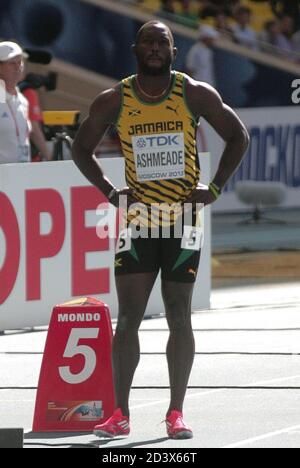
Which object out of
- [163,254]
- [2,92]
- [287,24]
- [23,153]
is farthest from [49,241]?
[287,24]

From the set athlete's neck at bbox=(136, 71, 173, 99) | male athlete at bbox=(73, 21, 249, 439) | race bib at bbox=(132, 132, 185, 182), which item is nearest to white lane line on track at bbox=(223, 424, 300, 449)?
male athlete at bbox=(73, 21, 249, 439)

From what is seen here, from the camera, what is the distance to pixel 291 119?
21.4 meters

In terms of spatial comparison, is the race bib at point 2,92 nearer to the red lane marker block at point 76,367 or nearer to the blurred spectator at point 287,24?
the red lane marker block at point 76,367

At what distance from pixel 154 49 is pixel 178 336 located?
1403 millimetres

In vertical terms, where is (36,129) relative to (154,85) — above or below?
below

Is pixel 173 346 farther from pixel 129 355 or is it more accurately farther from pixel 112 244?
pixel 112 244

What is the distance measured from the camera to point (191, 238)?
7855mm

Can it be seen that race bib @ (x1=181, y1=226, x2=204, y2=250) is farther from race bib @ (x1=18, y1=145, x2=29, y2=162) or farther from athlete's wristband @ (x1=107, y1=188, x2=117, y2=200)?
race bib @ (x1=18, y1=145, x2=29, y2=162)

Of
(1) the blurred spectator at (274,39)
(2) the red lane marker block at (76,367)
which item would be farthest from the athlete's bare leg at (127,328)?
(1) the blurred spectator at (274,39)

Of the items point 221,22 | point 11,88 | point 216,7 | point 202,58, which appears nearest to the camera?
point 11,88

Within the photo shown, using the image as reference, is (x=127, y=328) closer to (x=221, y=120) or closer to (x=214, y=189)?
(x=214, y=189)

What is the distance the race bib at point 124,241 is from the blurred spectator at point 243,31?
57.0ft

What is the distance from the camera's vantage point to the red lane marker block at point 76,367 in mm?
8172

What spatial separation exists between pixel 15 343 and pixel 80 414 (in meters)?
3.41
